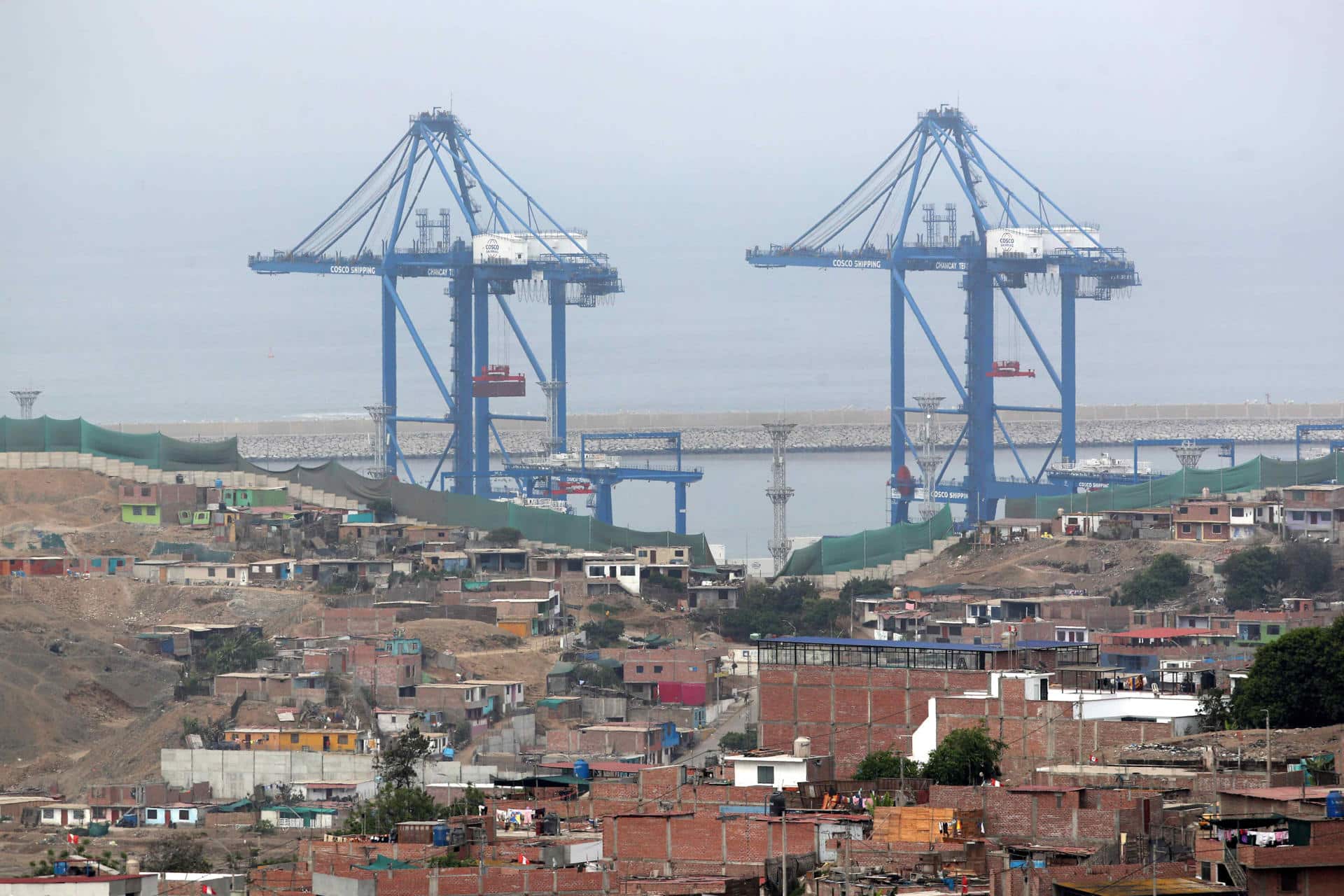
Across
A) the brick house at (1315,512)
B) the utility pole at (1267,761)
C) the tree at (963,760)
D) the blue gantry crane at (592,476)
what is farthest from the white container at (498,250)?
the utility pole at (1267,761)

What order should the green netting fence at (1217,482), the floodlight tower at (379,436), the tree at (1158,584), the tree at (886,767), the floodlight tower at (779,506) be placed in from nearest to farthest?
1. the tree at (886,767)
2. the tree at (1158,584)
3. the green netting fence at (1217,482)
4. the floodlight tower at (779,506)
5. the floodlight tower at (379,436)

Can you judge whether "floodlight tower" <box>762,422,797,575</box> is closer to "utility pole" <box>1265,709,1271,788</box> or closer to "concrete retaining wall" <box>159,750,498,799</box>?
"concrete retaining wall" <box>159,750,498,799</box>

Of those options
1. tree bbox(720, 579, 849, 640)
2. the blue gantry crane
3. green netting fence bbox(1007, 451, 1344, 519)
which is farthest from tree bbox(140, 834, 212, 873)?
the blue gantry crane

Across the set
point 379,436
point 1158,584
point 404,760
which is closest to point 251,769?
point 404,760

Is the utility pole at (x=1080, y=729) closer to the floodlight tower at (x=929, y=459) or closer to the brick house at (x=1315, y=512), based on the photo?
the brick house at (x=1315, y=512)

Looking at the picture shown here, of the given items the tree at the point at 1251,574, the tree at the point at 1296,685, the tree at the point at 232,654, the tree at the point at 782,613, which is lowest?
the tree at the point at 1296,685
